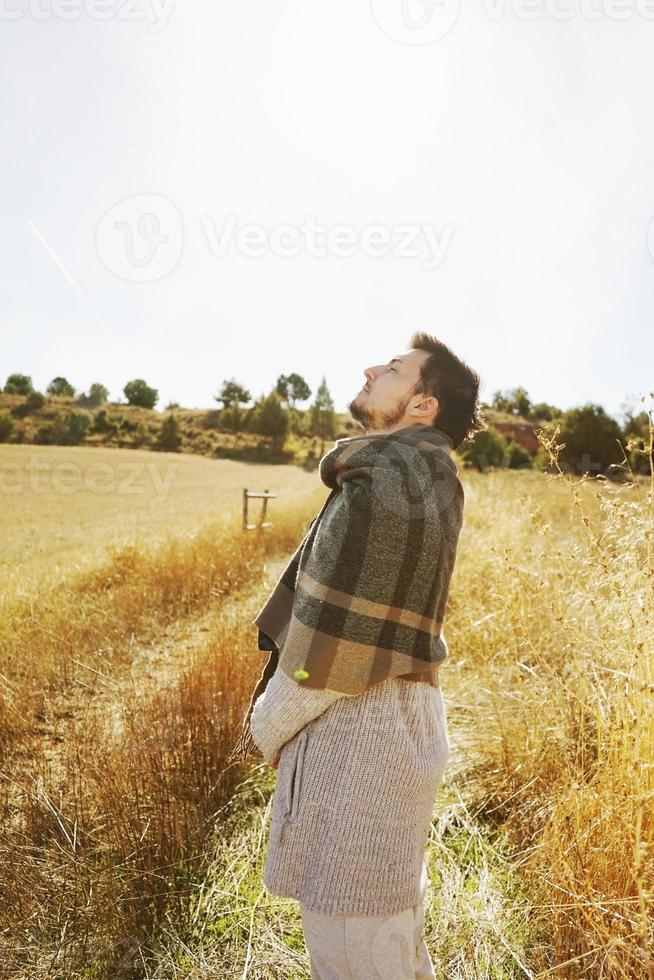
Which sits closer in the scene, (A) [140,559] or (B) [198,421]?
(A) [140,559]

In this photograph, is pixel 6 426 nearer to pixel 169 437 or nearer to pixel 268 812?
pixel 169 437

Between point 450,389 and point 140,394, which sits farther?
point 140,394

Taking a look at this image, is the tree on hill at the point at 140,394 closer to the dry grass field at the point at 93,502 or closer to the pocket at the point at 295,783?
the dry grass field at the point at 93,502

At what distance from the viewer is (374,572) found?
1.20 meters

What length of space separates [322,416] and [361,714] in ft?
189

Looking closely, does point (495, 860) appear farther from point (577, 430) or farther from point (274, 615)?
point (577, 430)

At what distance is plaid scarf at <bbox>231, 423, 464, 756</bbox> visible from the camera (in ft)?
3.90

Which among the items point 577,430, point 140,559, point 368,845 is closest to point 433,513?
point 368,845

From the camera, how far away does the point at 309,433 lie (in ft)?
188

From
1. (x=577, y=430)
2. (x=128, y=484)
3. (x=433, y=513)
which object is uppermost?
(x=577, y=430)

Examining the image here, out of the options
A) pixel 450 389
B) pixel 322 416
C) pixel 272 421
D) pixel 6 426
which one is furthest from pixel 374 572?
pixel 322 416

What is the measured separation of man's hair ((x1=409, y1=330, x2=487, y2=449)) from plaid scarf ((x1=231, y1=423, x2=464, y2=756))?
293 millimetres

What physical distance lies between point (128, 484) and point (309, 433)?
1283 inches

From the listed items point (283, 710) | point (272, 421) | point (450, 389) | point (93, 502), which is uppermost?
point (272, 421)
